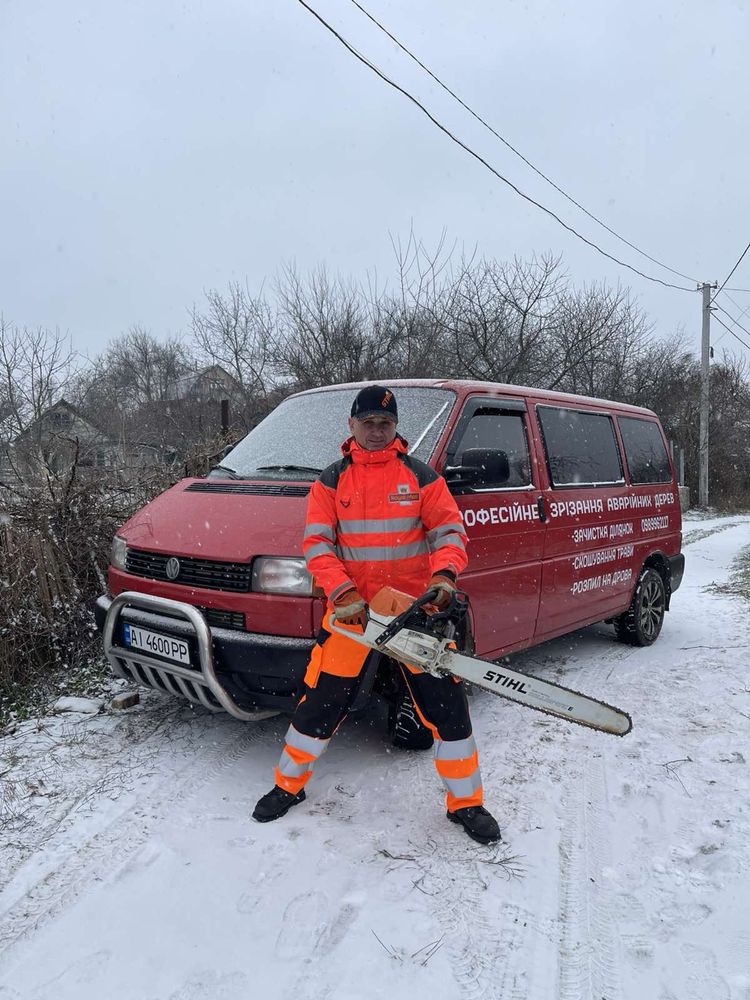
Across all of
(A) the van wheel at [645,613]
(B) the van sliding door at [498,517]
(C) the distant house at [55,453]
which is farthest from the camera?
(A) the van wheel at [645,613]

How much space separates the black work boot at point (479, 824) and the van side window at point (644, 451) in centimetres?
378

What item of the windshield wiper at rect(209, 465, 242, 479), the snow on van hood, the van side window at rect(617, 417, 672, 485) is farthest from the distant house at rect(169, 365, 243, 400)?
the snow on van hood

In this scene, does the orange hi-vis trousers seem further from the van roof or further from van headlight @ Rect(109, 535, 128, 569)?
the van roof

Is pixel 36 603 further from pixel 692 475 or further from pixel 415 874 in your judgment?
pixel 692 475

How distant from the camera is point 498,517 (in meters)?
4.08

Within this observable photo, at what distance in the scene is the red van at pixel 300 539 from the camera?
3254 mm

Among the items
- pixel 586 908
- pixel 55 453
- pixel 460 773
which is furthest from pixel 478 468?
pixel 55 453

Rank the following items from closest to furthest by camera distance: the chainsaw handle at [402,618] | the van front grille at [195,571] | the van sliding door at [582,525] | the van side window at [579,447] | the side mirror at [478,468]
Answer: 1. the chainsaw handle at [402,618]
2. the van front grille at [195,571]
3. the side mirror at [478,468]
4. the van sliding door at [582,525]
5. the van side window at [579,447]

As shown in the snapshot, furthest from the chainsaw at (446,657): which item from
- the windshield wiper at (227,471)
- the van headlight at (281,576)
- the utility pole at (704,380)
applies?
the utility pole at (704,380)

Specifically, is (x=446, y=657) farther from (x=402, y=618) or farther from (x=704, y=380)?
(x=704, y=380)

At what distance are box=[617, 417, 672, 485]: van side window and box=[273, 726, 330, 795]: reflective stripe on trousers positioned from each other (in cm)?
399

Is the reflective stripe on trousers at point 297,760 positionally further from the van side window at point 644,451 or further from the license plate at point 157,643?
the van side window at point 644,451

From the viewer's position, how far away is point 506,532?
163 inches

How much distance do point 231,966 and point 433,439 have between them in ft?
8.46
